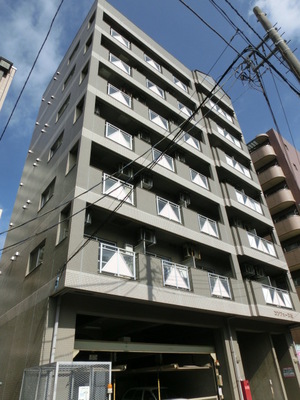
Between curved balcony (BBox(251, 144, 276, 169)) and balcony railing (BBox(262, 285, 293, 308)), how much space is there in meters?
17.1

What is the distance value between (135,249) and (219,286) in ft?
12.0

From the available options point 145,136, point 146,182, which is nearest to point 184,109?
point 145,136

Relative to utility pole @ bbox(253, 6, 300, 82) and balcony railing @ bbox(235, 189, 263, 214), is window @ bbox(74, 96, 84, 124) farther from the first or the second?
balcony railing @ bbox(235, 189, 263, 214)

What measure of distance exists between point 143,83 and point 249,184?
29.0 feet

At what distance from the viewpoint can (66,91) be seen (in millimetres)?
15680

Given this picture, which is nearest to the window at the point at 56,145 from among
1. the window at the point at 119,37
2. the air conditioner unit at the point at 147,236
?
the air conditioner unit at the point at 147,236

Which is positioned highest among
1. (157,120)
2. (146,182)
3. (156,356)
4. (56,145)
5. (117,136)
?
(157,120)

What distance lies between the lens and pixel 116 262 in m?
8.76

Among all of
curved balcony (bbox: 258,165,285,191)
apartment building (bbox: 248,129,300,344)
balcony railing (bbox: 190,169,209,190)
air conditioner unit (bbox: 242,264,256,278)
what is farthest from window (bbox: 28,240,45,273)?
curved balcony (bbox: 258,165,285,191)

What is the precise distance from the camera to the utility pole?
6795 millimetres

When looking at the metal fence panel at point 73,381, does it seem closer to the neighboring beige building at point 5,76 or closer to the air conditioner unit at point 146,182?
the air conditioner unit at point 146,182

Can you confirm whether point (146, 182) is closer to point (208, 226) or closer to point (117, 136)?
point (117, 136)

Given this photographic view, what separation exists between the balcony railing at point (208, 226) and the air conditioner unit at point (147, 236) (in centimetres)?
267

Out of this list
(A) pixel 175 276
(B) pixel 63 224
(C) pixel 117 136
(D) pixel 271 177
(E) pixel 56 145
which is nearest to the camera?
(B) pixel 63 224
